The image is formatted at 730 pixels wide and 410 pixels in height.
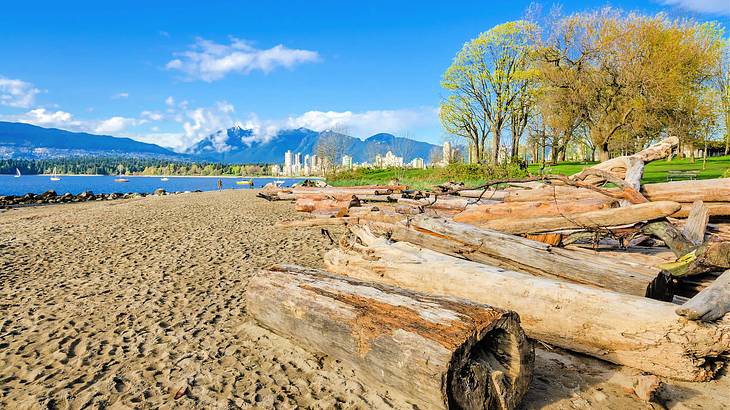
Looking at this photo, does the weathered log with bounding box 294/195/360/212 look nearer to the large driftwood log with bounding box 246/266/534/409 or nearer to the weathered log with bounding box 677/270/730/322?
the large driftwood log with bounding box 246/266/534/409

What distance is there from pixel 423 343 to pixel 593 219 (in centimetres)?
396

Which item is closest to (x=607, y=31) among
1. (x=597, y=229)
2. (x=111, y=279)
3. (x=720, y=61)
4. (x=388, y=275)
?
(x=720, y=61)

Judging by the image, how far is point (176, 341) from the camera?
443 centimetres

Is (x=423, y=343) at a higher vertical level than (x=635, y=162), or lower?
lower

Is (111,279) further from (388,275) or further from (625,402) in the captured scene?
(625,402)

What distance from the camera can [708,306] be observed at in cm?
327

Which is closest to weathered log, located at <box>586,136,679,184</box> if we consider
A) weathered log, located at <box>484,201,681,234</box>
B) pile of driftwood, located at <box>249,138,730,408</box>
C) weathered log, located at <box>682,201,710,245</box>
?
pile of driftwood, located at <box>249,138,730,408</box>

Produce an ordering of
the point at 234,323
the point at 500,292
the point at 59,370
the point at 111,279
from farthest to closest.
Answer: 1. the point at 111,279
2. the point at 234,323
3. the point at 500,292
4. the point at 59,370

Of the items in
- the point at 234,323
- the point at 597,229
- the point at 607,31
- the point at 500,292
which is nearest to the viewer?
the point at 500,292

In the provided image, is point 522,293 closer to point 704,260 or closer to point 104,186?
point 704,260

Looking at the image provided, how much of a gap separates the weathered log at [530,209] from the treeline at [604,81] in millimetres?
24161

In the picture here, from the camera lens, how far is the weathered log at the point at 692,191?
6340 mm

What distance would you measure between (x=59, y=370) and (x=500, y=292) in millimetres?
4489

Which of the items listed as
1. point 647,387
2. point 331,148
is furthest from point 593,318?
point 331,148
